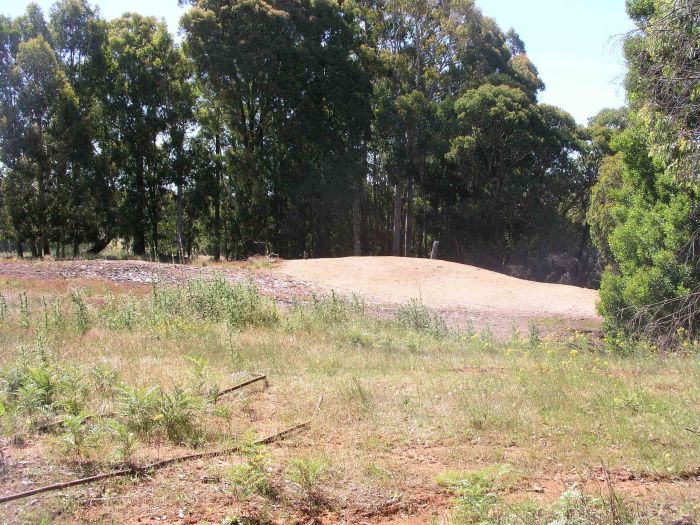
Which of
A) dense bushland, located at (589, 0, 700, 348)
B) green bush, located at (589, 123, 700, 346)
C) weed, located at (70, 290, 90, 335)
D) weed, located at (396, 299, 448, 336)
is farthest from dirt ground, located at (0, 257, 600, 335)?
weed, located at (70, 290, 90, 335)

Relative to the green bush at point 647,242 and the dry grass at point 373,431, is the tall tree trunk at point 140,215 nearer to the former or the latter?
the dry grass at point 373,431

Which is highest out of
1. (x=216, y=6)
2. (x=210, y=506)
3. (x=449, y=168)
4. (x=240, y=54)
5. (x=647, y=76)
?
(x=216, y=6)

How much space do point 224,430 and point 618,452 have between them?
3.29m

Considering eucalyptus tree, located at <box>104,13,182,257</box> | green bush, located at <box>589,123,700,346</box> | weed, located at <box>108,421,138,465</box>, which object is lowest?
weed, located at <box>108,421,138,465</box>

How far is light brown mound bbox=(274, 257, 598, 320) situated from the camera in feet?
62.2

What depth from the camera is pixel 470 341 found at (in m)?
11.0

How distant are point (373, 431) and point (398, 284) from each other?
16.9 metres

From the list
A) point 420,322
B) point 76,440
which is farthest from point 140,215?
point 76,440

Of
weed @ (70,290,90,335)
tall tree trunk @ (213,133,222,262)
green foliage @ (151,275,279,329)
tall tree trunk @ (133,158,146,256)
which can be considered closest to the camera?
weed @ (70,290,90,335)

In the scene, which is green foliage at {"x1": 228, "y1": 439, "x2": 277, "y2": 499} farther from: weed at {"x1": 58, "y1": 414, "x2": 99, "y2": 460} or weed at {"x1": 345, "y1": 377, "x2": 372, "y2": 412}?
weed at {"x1": 345, "y1": 377, "x2": 372, "y2": 412}

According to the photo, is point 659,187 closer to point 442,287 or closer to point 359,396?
point 359,396

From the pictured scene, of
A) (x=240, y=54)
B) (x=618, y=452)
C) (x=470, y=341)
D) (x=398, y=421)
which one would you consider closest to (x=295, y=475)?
(x=398, y=421)

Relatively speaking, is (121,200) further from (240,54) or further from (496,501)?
(496,501)

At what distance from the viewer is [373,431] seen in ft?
18.4
